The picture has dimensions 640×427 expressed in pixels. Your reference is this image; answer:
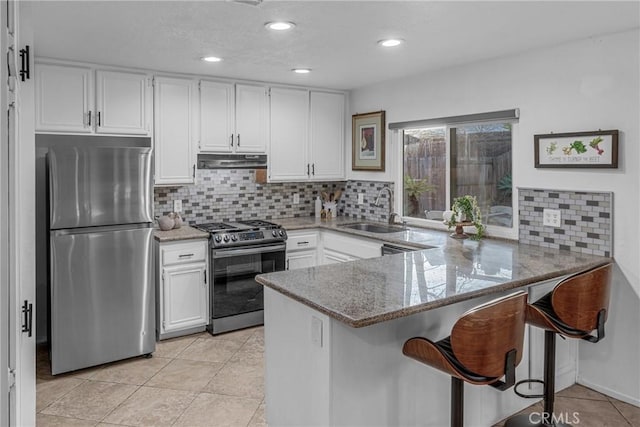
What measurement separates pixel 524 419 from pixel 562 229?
4.16 ft

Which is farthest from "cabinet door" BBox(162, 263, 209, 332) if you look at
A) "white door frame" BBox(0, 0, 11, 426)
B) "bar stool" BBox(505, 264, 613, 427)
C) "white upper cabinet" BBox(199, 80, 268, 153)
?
"white door frame" BBox(0, 0, 11, 426)

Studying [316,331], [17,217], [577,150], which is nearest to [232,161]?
[316,331]

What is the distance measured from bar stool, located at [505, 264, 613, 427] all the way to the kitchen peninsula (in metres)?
0.16

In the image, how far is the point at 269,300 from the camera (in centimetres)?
249

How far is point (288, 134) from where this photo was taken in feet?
15.7

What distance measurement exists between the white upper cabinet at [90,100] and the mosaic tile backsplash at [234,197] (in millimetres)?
728

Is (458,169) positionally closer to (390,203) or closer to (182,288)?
(390,203)

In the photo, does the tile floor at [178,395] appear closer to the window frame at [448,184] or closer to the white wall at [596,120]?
the white wall at [596,120]

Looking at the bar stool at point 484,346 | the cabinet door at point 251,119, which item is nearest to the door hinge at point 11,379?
the bar stool at point 484,346

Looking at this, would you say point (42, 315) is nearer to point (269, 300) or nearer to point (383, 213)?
point (269, 300)

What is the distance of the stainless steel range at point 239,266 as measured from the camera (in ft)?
13.5

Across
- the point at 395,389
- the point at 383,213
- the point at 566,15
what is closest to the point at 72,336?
the point at 395,389

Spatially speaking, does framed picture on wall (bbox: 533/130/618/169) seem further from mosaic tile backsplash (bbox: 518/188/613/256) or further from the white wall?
mosaic tile backsplash (bbox: 518/188/613/256)

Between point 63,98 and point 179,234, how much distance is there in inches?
52.8
